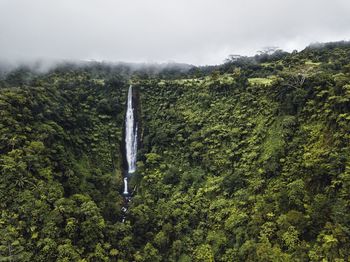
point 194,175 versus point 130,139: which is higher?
point 130,139

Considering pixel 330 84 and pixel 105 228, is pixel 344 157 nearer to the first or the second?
pixel 330 84

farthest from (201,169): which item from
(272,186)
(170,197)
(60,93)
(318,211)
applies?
(60,93)

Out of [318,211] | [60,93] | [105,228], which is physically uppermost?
[60,93]

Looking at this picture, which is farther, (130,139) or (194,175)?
(130,139)

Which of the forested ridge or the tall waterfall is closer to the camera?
the forested ridge
